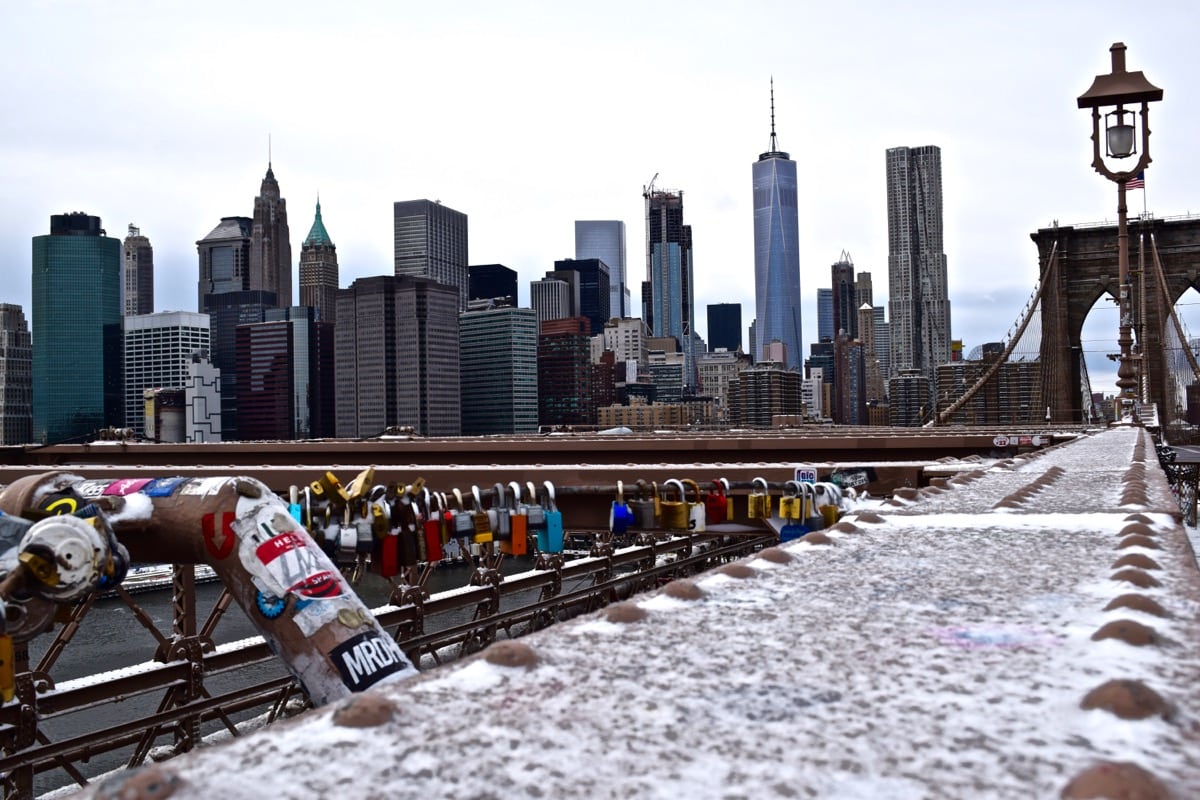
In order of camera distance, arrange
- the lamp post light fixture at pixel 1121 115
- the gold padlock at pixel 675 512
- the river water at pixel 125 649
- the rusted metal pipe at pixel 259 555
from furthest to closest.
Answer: the river water at pixel 125 649
the lamp post light fixture at pixel 1121 115
the gold padlock at pixel 675 512
the rusted metal pipe at pixel 259 555

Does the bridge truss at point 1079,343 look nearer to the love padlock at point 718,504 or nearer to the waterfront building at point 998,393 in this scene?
the waterfront building at point 998,393

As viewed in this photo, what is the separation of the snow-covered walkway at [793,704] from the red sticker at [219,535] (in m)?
4.17

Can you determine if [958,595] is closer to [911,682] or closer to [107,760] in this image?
[911,682]

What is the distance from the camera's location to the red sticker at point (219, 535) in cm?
668

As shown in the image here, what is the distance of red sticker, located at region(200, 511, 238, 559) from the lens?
668 cm

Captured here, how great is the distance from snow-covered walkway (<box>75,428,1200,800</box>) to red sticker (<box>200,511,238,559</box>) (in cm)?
417

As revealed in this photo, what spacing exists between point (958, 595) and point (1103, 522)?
215cm

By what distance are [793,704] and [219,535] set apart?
5369 millimetres

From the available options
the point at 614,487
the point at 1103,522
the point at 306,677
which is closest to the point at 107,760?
the point at 614,487

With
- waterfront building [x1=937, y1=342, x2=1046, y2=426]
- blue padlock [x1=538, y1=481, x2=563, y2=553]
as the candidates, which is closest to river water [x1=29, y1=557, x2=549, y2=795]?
blue padlock [x1=538, y1=481, x2=563, y2=553]

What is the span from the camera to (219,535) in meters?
6.72

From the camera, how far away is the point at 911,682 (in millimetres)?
2428

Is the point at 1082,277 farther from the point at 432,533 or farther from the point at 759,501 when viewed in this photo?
the point at 432,533

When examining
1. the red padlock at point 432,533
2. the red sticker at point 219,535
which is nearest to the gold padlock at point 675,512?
the red padlock at point 432,533
